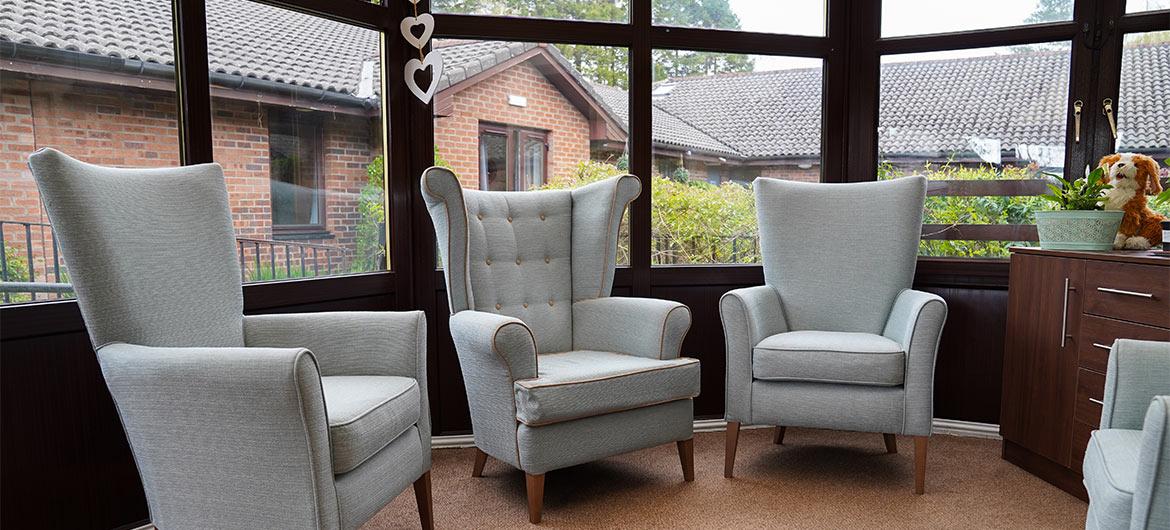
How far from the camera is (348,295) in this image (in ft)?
9.59

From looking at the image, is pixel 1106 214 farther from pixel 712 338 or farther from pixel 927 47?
pixel 712 338

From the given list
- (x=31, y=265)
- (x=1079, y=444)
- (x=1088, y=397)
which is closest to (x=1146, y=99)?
(x=1088, y=397)

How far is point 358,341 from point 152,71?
1096 mm

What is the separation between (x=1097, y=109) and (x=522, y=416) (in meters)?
2.73

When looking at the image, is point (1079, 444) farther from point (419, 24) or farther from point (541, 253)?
point (419, 24)

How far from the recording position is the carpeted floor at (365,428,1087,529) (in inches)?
92.2

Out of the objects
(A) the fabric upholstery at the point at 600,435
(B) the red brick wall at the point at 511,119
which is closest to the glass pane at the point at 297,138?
(B) the red brick wall at the point at 511,119

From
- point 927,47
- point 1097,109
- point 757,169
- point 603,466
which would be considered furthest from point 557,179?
point 1097,109

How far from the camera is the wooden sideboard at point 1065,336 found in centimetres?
238

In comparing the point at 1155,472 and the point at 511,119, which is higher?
the point at 511,119

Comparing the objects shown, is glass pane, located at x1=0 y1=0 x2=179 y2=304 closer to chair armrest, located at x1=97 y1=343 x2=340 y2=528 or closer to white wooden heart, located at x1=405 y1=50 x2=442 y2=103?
chair armrest, located at x1=97 y1=343 x2=340 y2=528

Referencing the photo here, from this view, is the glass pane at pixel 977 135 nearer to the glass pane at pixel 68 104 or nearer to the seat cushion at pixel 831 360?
the seat cushion at pixel 831 360

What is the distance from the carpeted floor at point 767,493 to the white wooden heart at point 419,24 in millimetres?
1676

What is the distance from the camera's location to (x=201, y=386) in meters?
1.60
